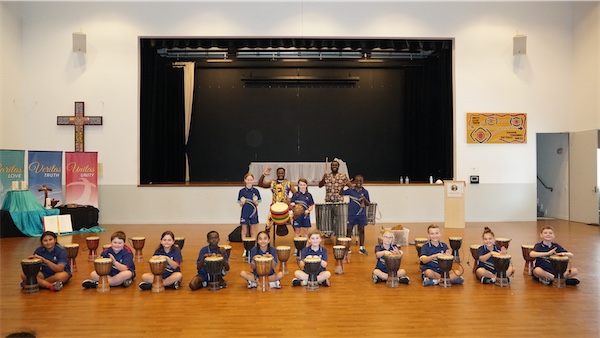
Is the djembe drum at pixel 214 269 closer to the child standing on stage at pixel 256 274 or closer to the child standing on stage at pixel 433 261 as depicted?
the child standing on stage at pixel 256 274

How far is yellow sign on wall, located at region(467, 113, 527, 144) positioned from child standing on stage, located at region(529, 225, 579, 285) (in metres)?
6.60

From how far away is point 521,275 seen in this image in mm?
6586

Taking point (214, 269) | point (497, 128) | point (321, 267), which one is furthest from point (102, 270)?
point (497, 128)

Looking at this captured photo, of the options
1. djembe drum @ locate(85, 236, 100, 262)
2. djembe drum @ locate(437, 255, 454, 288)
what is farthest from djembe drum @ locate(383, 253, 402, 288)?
djembe drum @ locate(85, 236, 100, 262)

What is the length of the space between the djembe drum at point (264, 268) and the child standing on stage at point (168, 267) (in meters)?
0.96

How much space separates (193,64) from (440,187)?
28.1ft

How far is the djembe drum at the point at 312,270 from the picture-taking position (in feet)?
19.2

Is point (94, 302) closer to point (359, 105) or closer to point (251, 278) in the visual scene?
point (251, 278)

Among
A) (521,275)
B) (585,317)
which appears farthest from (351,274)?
(585,317)

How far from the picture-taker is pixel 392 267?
6.01 metres

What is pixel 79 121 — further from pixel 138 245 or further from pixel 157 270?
pixel 157 270

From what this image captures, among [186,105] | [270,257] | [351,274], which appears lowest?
[351,274]

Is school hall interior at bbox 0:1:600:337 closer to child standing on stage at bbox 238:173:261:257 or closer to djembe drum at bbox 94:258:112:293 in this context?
child standing on stage at bbox 238:173:261:257

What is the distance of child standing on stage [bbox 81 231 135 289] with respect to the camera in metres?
5.98
